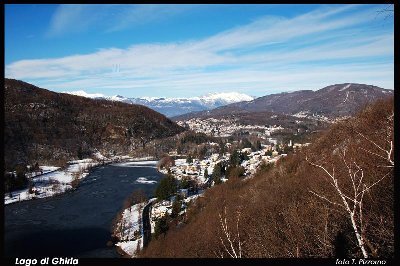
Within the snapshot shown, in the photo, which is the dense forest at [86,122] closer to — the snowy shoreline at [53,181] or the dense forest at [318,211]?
the snowy shoreline at [53,181]

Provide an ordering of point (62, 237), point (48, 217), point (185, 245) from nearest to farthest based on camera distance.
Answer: point (185, 245)
point (62, 237)
point (48, 217)

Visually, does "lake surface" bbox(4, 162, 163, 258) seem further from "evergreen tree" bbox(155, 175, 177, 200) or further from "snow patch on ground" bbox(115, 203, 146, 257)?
"evergreen tree" bbox(155, 175, 177, 200)

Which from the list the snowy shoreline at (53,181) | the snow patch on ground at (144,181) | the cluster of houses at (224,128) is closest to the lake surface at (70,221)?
the snowy shoreline at (53,181)

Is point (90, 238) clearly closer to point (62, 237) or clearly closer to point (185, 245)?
point (62, 237)

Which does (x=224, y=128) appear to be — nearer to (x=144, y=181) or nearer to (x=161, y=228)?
(x=144, y=181)
